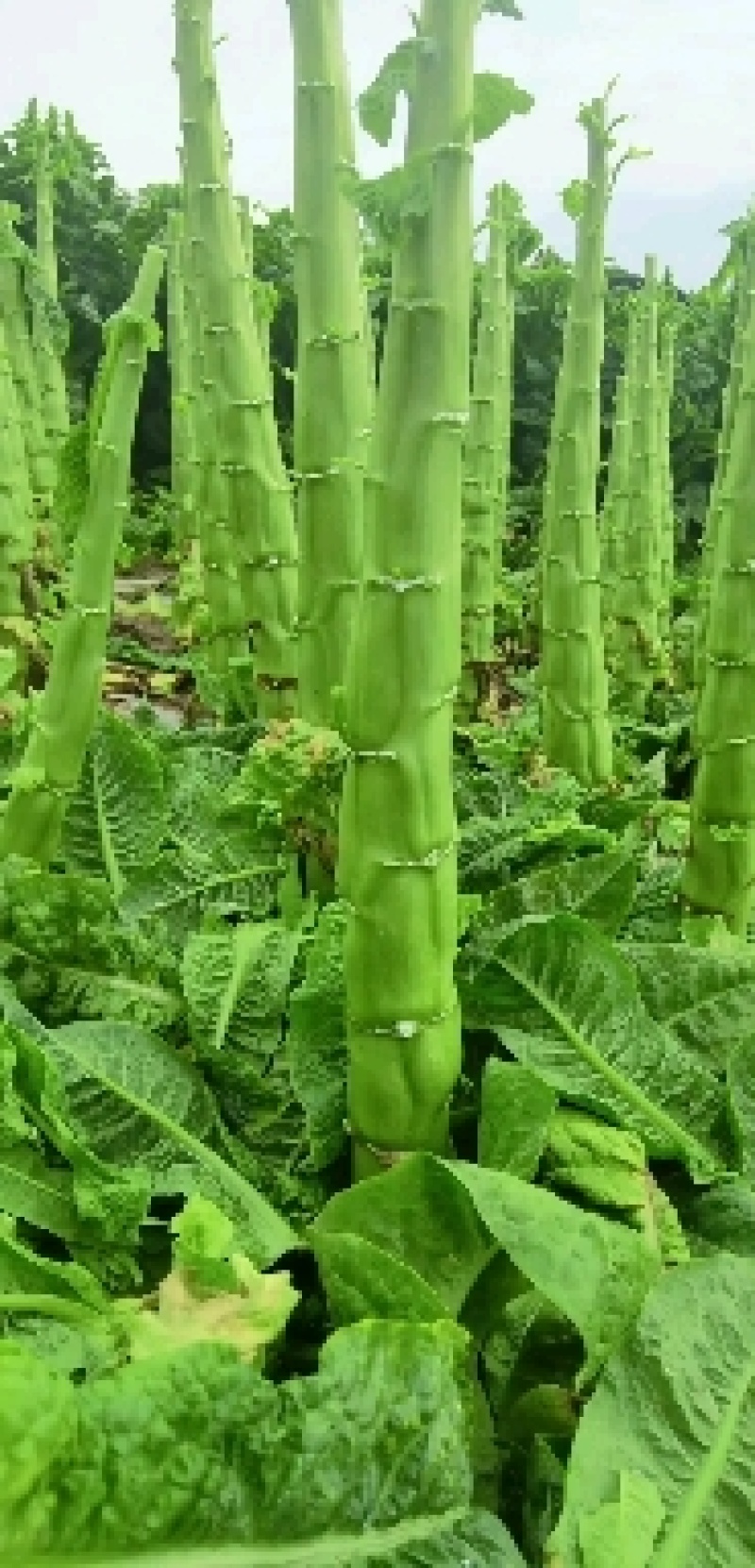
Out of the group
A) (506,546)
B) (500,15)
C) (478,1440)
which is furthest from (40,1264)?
(506,546)

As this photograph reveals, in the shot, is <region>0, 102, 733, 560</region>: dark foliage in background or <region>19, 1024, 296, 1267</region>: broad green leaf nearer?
<region>19, 1024, 296, 1267</region>: broad green leaf

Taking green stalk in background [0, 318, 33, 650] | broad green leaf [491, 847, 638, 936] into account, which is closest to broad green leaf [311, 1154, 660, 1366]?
broad green leaf [491, 847, 638, 936]

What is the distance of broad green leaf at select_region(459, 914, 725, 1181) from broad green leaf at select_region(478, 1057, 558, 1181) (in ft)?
0.30

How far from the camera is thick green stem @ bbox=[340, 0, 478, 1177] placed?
921mm

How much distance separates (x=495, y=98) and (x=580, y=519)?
1237 millimetres

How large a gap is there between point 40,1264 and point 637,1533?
381mm

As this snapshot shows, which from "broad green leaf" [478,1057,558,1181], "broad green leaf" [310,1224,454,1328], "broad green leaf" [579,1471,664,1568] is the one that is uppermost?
"broad green leaf" [478,1057,558,1181]

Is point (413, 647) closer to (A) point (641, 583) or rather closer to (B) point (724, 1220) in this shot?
(B) point (724, 1220)

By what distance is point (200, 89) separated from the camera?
6.25 ft

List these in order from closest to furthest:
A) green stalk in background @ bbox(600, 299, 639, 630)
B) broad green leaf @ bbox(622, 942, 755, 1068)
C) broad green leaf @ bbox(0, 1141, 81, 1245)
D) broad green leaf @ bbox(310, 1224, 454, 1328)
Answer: broad green leaf @ bbox(310, 1224, 454, 1328) → broad green leaf @ bbox(0, 1141, 81, 1245) → broad green leaf @ bbox(622, 942, 755, 1068) → green stalk in background @ bbox(600, 299, 639, 630)

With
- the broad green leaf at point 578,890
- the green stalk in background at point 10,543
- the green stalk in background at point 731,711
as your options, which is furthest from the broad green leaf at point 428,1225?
the green stalk in background at point 10,543

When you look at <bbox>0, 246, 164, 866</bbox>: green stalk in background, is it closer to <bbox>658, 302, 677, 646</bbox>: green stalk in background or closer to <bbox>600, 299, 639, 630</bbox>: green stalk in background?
<bbox>600, 299, 639, 630</bbox>: green stalk in background

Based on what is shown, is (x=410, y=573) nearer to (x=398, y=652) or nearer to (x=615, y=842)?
(x=398, y=652)

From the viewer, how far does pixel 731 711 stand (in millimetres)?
1598
